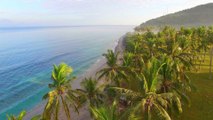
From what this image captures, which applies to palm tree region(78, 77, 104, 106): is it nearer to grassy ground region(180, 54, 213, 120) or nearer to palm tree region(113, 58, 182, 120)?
palm tree region(113, 58, 182, 120)

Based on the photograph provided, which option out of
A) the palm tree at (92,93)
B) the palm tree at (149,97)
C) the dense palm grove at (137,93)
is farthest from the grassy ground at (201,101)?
the palm tree at (149,97)

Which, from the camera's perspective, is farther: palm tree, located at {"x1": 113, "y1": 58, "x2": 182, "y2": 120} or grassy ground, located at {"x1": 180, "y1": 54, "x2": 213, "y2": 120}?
grassy ground, located at {"x1": 180, "y1": 54, "x2": 213, "y2": 120}

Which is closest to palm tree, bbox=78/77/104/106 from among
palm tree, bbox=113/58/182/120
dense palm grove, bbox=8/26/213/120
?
dense palm grove, bbox=8/26/213/120

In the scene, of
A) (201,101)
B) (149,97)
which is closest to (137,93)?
(149,97)

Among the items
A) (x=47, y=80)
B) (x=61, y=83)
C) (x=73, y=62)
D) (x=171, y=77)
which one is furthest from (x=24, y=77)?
(x=171, y=77)

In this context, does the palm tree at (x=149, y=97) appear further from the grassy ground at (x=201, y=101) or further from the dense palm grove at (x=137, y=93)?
the grassy ground at (x=201, y=101)

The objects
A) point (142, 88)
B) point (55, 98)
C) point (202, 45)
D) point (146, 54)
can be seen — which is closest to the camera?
point (142, 88)

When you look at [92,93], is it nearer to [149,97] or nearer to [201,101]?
[149,97]

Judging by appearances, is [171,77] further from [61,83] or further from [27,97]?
[27,97]
